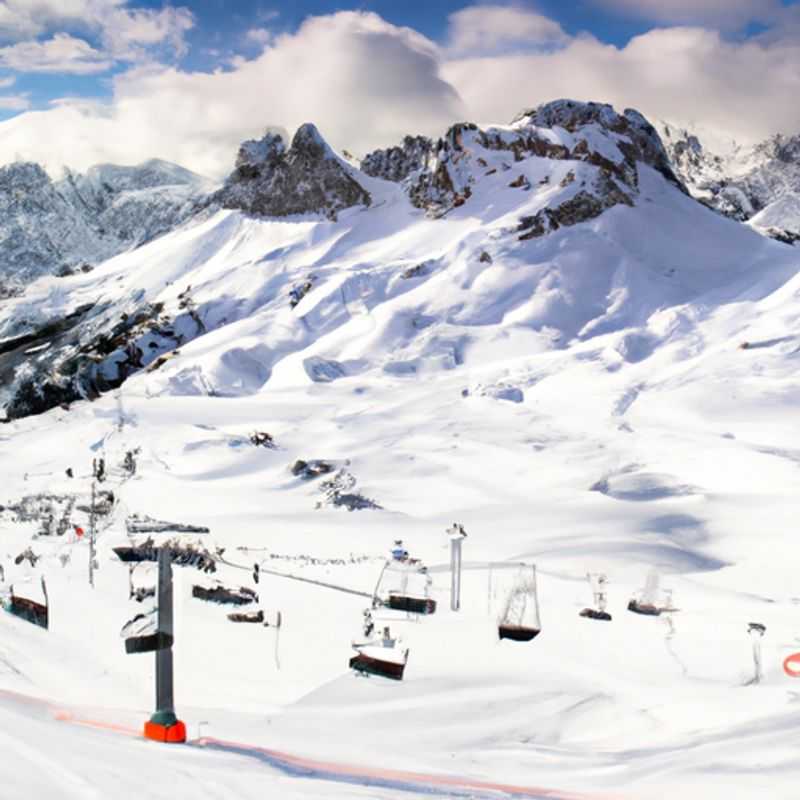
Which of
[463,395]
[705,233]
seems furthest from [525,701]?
[705,233]

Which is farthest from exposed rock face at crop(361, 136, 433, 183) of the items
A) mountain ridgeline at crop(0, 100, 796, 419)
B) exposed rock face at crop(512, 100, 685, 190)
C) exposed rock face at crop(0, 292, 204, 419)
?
exposed rock face at crop(0, 292, 204, 419)

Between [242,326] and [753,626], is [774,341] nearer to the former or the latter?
[242,326]

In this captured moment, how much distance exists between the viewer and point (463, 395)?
2539 inches

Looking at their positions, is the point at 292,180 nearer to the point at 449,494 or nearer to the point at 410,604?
the point at 449,494

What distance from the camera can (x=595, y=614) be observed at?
21.0 metres

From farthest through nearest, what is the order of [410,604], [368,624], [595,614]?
[595,614], [410,604], [368,624]

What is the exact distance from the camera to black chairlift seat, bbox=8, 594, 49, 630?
44.0ft

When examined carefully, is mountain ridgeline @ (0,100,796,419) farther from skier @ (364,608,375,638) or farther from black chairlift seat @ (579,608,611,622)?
skier @ (364,608,375,638)

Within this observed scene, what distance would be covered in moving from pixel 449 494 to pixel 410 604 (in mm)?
26459

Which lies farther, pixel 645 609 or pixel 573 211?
pixel 573 211

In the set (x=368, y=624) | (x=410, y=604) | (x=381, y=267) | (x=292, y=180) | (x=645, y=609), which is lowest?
(x=645, y=609)

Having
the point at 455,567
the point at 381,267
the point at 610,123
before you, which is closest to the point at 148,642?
the point at 455,567

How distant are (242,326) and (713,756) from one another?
73.4 meters

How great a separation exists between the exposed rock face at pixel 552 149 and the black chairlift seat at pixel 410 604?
3118 inches
